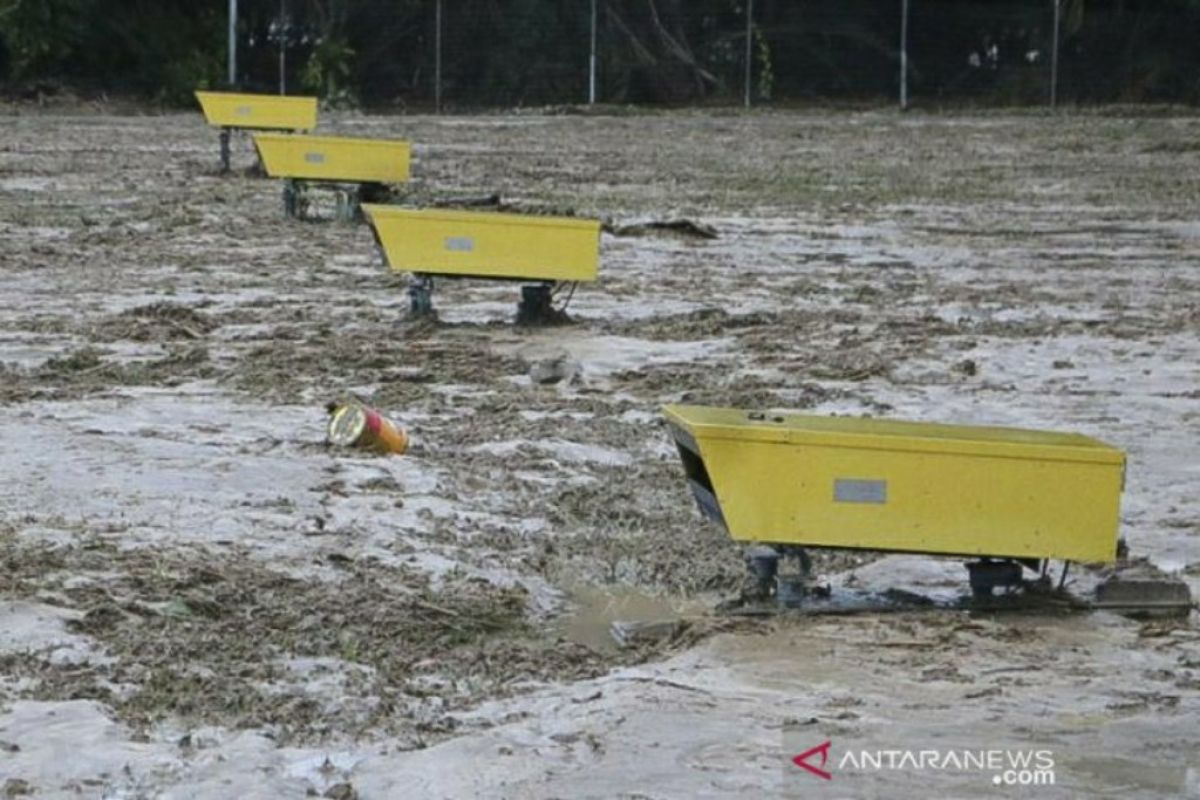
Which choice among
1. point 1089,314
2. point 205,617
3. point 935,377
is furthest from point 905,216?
point 205,617

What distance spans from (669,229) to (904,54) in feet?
74.6

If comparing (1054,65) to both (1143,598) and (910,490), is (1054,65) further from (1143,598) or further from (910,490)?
(910,490)

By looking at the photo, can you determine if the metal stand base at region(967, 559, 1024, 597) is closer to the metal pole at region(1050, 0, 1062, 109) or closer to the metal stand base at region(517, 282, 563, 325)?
the metal stand base at region(517, 282, 563, 325)

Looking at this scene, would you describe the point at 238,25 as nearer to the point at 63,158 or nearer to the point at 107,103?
the point at 107,103

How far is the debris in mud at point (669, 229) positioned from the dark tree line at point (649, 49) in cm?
2114

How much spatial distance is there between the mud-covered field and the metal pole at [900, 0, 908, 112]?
20.9 meters

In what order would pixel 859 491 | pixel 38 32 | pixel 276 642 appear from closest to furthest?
pixel 276 642 < pixel 859 491 < pixel 38 32

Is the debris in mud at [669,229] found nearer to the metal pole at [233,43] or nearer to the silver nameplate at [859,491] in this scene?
the silver nameplate at [859,491]

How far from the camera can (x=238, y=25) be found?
39.1m

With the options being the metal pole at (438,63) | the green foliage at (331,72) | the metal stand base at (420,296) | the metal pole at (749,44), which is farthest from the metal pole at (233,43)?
the metal stand base at (420,296)

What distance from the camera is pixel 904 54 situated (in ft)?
129

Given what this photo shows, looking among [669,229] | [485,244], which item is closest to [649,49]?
[669,229]

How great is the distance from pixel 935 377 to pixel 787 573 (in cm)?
421

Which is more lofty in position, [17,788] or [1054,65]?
[1054,65]
